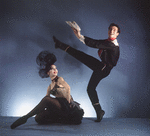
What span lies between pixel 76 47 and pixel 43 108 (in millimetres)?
1558

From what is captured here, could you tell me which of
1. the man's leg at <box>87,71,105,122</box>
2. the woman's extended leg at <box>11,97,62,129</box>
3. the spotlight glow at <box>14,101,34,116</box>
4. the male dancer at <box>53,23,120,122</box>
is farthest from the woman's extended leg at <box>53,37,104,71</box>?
the spotlight glow at <box>14,101,34,116</box>

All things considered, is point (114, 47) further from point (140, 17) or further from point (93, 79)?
point (140, 17)

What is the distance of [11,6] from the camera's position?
3.29 metres

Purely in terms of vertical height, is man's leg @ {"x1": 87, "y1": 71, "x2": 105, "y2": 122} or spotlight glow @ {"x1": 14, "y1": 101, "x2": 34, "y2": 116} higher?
man's leg @ {"x1": 87, "y1": 71, "x2": 105, "y2": 122}

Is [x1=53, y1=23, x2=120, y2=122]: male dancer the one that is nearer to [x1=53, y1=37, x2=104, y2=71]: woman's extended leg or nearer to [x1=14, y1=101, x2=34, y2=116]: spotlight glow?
[x1=53, y1=37, x2=104, y2=71]: woman's extended leg

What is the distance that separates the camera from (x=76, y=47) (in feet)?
10.8

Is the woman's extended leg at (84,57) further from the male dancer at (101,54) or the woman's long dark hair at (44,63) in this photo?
the woman's long dark hair at (44,63)

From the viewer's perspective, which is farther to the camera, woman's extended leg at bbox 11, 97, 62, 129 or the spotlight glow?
the spotlight glow

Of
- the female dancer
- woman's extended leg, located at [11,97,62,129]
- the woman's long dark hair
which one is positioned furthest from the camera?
the woman's long dark hair

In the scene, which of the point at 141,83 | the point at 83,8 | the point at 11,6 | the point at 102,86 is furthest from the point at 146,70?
the point at 11,6

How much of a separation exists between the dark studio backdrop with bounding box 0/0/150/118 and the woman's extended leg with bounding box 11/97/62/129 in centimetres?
91

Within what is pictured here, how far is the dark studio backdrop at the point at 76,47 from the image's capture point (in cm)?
319

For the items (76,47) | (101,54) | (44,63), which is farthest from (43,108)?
(76,47)

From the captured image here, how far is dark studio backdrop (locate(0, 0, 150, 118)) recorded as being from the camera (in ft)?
10.5
